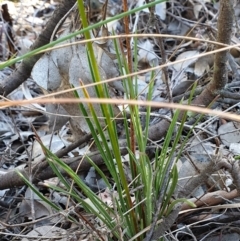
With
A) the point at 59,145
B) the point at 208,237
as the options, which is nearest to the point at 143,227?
the point at 208,237

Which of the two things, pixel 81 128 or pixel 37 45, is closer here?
pixel 81 128

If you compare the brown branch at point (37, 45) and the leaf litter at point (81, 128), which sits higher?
the brown branch at point (37, 45)

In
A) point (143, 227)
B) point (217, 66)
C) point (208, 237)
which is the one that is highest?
point (217, 66)

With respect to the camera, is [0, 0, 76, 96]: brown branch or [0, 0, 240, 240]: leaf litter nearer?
[0, 0, 240, 240]: leaf litter

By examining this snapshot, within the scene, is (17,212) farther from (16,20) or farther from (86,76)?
(16,20)

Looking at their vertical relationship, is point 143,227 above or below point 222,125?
above

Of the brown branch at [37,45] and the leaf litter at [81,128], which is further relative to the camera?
the brown branch at [37,45]

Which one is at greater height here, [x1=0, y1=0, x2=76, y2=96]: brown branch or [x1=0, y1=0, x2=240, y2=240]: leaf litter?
[x1=0, y1=0, x2=76, y2=96]: brown branch

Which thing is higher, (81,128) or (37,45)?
(37,45)
